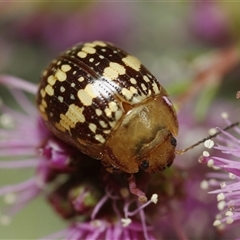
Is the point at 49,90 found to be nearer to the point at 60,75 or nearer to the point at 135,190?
the point at 60,75

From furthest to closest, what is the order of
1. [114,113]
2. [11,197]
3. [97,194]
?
1. [11,197]
2. [97,194]
3. [114,113]

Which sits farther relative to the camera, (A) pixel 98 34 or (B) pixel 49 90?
(A) pixel 98 34

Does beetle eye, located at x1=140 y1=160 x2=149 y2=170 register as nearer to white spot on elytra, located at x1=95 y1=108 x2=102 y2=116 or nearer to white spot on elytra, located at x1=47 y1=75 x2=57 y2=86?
white spot on elytra, located at x1=95 y1=108 x2=102 y2=116

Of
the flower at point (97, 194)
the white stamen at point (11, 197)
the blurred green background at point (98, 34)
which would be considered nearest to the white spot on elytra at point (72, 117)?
the flower at point (97, 194)

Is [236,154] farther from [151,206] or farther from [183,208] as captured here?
[183,208]

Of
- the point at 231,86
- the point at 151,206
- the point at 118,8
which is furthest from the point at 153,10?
the point at 151,206

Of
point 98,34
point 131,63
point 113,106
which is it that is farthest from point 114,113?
point 98,34

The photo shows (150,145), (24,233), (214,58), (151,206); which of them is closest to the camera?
(150,145)
